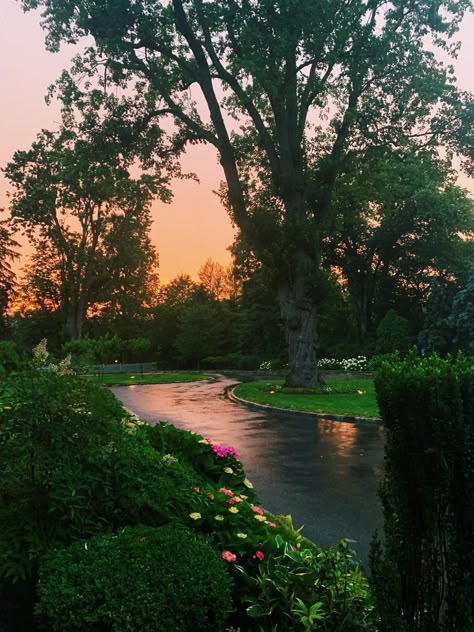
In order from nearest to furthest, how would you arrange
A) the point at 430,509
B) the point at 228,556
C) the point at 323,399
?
the point at 430,509 → the point at 228,556 → the point at 323,399

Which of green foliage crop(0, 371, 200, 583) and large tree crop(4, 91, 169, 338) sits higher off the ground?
large tree crop(4, 91, 169, 338)

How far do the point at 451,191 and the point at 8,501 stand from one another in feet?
130

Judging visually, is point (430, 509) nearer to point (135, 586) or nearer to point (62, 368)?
point (135, 586)

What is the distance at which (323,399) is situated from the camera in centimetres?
2045

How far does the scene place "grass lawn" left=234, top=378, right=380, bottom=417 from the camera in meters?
17.0

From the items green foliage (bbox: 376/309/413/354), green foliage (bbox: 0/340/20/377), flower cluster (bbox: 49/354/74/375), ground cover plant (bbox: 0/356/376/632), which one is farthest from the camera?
green foliage (bbox: 376/309/413/354)

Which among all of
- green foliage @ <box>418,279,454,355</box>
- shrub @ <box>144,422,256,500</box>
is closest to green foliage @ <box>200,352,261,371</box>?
green foliage @ <box>418,279,454,355</box>

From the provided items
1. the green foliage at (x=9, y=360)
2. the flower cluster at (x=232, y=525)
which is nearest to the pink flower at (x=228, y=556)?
the flower cluster at (x=232, y=525)

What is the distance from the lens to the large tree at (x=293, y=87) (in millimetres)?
21047

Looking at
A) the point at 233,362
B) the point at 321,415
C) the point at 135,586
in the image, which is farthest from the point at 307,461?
the point at 233,362

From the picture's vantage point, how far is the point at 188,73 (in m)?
25.3

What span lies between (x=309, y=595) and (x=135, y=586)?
3.89ft

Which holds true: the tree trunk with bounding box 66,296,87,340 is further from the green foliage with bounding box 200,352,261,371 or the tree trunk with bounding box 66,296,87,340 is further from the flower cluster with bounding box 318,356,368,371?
the flower cluster with bounding box 318,356,368,371

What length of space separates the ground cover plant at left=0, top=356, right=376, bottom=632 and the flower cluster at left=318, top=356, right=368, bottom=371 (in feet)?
115
